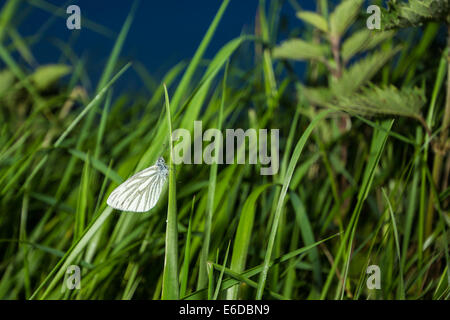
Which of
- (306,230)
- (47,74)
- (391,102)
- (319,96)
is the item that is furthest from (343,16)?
(47,74)

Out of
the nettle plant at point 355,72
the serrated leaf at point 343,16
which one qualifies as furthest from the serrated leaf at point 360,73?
the serrated leaf at point 343,16

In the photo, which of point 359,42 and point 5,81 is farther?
point 5,81

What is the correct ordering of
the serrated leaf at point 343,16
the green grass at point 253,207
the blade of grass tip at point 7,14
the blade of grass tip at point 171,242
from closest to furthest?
the blade of grass tip at point 171,242, the green grass at point 253,207, the serrated leaf at point 343,16, the blade of grass tip at point 7,14

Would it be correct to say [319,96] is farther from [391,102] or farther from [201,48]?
[201,48]

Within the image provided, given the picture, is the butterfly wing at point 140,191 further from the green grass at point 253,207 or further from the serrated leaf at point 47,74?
the serrated leaf at point 47,74

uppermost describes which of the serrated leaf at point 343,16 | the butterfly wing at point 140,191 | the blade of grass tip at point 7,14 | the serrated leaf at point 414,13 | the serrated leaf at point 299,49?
the blade of grass tip at point 7,14

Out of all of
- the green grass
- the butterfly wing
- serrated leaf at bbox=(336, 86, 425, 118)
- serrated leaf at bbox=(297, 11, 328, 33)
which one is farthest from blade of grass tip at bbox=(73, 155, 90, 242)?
serrated leaf at bbox=(297, 11, 328, 33)
